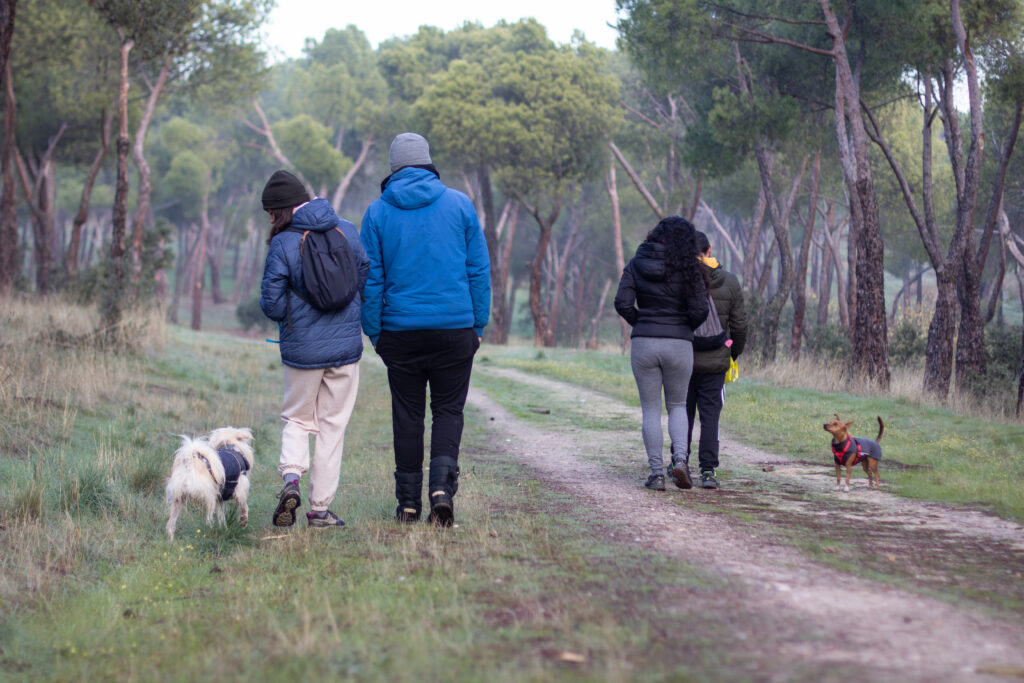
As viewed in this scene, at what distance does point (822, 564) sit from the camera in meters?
4.86

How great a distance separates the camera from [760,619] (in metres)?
3.83

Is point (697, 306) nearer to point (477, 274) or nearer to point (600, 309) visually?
point (477, 274)

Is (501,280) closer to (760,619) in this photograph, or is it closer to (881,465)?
(881,465)

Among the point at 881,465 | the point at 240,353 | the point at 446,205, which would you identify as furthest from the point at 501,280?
the point at 446,205

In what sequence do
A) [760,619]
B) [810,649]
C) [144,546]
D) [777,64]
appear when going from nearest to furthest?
1. [810,649]
2. [760,619]
3. [144,546]
4. [777,64]

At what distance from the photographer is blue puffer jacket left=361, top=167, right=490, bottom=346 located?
5770 mm

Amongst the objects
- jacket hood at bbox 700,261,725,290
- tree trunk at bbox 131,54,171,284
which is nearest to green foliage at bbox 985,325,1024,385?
jacket hood at bbox 700,261,725,290

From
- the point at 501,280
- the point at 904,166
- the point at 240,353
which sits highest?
the point at 904,166

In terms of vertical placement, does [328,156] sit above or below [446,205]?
above

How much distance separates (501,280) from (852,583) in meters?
32.4

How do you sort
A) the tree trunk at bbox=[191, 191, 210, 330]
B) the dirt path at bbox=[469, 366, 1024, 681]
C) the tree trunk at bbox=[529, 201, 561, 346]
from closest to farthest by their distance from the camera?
the dirt path at bbox=[469, 366, 1024, 681], the tree trunk at bbox=[529, 201, 561, 346], the tree trunk at bbox=[191, 191, 210, 330]

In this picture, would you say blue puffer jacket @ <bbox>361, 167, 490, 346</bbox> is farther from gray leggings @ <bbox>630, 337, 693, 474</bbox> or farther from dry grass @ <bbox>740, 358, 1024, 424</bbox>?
dry grass @ <bbox>740, 358, 1024, 424</bbox>

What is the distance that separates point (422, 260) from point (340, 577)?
79.1 inches

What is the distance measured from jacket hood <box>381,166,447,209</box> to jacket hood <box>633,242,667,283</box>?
6.84 ft
